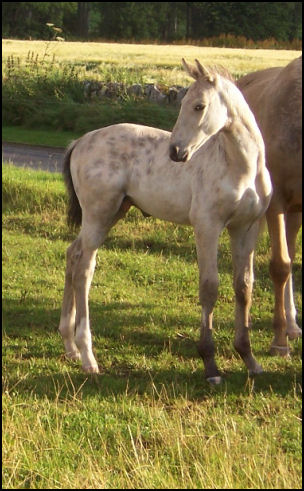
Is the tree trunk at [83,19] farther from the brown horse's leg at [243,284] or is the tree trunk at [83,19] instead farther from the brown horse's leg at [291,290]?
the brown horse's leg at [243,284]

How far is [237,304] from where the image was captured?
6660 millimetres

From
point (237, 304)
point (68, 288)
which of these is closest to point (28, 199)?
point (68, 288)

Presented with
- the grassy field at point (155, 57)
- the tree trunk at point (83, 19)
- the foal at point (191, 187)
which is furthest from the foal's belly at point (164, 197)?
the tree trunk at point (83, 19)

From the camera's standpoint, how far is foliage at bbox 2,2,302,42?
23984 millimetres

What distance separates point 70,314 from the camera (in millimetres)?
7070

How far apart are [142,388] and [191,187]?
1447mm

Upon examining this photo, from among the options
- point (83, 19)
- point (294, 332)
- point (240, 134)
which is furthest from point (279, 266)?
point (83, 19)

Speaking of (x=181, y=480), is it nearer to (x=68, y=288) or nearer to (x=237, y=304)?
(x=237, y=304)

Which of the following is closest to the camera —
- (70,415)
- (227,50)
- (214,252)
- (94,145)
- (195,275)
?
(70,415)

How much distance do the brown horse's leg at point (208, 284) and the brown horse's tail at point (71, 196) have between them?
4.55ft

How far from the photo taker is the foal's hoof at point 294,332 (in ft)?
24.7

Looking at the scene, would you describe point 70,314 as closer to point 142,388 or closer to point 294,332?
point 142,388

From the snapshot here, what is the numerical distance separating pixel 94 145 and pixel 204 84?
1329mm

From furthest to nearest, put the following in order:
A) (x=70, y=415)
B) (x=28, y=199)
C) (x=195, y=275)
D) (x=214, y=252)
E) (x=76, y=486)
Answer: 1. (x=28, y=199)
2. (x=195, y=275)
3. (x=214, y=252)
4. (x=70, y=415)
5. (x=76, y=486)
